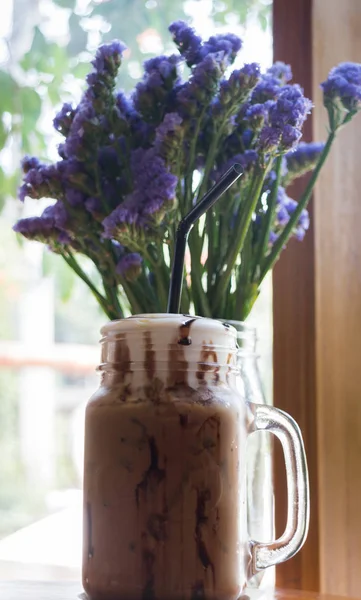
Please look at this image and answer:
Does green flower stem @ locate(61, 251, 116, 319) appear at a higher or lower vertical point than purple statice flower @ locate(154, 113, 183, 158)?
lower

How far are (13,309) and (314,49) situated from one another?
3.82 feet

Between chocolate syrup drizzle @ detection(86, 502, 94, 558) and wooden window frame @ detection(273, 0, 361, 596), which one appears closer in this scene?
chocolate syrup drizzle @ detection(86, 502, 94, 558)

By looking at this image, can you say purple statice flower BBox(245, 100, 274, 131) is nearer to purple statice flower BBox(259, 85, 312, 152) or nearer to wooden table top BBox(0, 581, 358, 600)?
purple statice flower BBox(259, 85, 312, 152)

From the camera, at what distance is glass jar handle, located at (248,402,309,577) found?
0.57 meters

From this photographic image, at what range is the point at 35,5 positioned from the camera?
1.42 m

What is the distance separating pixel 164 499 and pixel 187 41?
49cm

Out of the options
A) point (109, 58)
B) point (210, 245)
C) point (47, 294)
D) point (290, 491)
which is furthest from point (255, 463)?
point (47, 294)

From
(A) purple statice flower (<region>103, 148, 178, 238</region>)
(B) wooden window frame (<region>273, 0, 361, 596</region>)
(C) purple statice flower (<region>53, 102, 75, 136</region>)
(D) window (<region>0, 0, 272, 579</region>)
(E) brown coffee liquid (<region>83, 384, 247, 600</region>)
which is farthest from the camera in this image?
(D) window (<region>0, 0, 272, 579</region>)

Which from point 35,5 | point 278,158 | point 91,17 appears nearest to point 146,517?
point 278,158

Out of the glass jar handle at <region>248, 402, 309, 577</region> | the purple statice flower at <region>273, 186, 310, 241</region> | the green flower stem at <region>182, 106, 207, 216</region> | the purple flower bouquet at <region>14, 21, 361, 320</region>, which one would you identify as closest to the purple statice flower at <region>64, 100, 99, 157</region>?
the purple flower bouquet at <region>14, 21, 361, 320</region>

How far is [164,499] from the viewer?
1.61 feet

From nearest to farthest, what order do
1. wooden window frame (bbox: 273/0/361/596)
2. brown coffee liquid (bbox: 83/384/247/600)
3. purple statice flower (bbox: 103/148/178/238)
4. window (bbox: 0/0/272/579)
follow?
brown coffee liquid (bbox: 83/384/247/600), purple statice flower (bbox: 103/148/178/238), wooden window frame (bbox: 273/0/361/596), window (bbox: 0/0/272/579)

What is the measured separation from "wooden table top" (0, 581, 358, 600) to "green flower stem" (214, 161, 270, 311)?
0.97 feet

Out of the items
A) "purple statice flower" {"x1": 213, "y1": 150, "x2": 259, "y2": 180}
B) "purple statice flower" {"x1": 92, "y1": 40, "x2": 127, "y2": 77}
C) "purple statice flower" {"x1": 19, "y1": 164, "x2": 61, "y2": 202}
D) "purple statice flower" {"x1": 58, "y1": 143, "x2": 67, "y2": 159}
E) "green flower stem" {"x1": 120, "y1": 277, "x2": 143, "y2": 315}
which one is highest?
"purple statice flower" {"x1": 92, "y1": 40, "x2": 127, "y2": 77}
